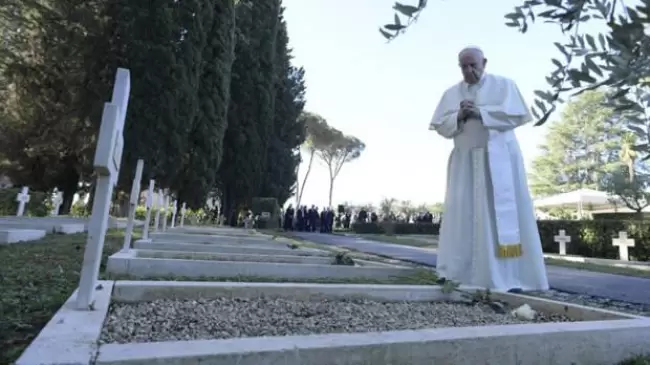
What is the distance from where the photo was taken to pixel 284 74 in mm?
28734

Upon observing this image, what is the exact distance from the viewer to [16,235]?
5438 millimetres

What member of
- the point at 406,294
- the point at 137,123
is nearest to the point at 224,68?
the point at 137,123

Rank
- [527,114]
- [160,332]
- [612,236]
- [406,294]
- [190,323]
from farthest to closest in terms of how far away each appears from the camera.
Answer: [612,236]
[527,114]
[406,294]
[190,323]
[160,332]

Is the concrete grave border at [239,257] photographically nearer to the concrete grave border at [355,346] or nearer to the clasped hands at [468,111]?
the clasped hands at [468,111]

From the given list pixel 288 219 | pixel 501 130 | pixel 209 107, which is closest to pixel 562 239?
pixel 501 130

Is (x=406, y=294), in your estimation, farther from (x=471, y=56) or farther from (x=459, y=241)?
(x=471, y=56)

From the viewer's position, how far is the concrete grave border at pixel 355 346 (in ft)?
4.17

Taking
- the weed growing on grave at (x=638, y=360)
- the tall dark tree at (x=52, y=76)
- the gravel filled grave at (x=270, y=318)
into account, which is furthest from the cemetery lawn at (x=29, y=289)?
the tall dark tree at (x=52, y=76)

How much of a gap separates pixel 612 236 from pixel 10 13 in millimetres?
16447

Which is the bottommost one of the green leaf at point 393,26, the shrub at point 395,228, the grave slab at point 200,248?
the grave slab at point 200,248

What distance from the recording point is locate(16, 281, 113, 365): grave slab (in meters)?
1.21

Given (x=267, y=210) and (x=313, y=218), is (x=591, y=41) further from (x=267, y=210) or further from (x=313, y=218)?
(x=313, y=218)

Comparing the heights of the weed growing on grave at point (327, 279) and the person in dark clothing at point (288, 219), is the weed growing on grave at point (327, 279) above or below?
below

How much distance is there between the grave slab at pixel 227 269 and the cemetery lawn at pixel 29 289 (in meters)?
0.35
